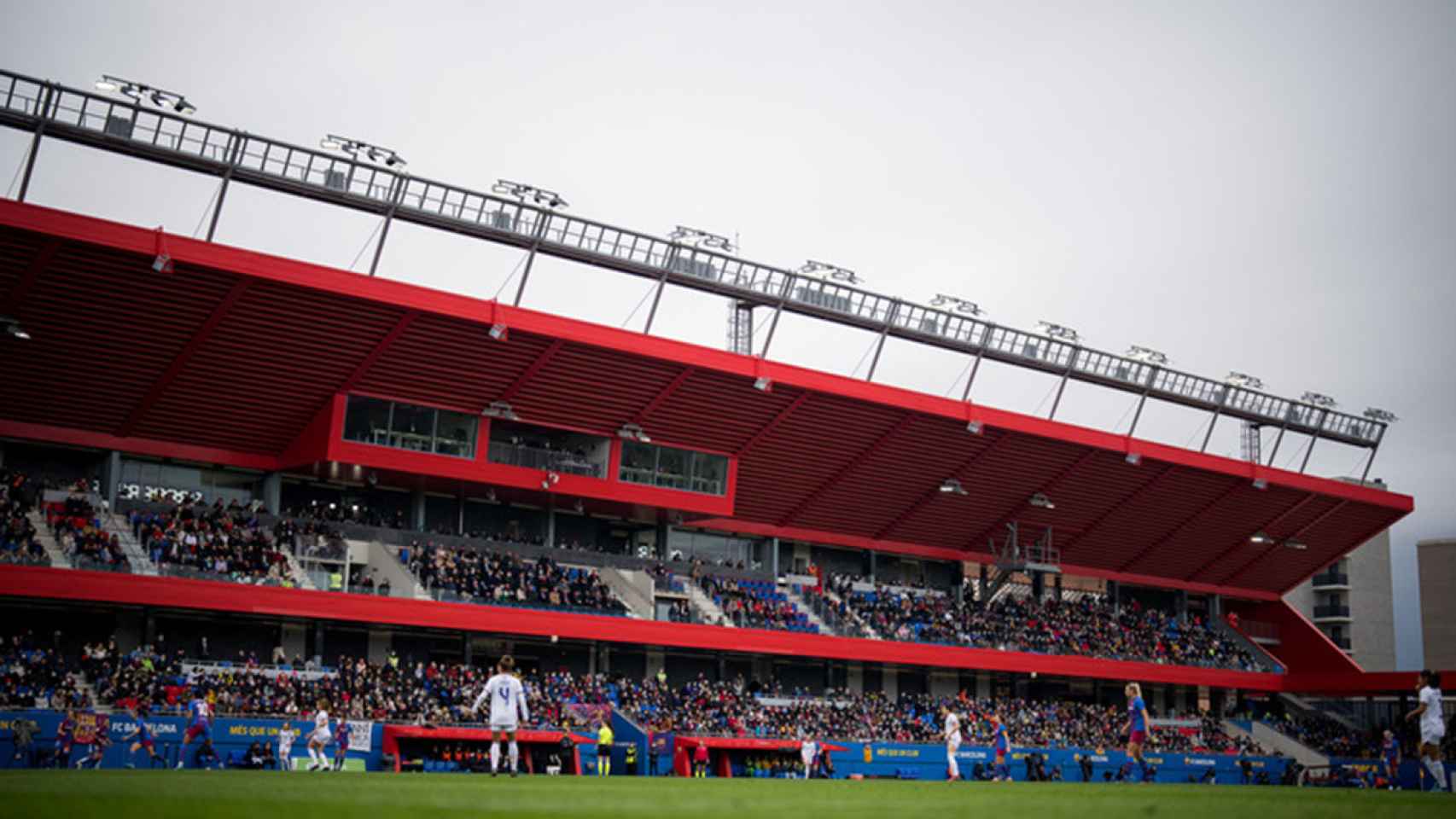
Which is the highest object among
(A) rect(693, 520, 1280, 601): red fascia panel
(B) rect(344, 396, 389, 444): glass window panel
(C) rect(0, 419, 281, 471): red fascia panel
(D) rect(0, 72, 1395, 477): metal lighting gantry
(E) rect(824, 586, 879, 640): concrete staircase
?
(D) rect(0, 72, 1395, 477): metal lighting gantry

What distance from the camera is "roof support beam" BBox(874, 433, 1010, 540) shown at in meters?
63.3

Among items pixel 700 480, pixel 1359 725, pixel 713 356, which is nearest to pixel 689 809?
pixel 713 356

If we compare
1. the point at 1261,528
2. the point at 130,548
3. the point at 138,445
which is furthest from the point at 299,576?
the point at 1261,528

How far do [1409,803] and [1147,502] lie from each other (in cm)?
5348

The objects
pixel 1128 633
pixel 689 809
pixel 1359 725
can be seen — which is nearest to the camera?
pixel 689 809

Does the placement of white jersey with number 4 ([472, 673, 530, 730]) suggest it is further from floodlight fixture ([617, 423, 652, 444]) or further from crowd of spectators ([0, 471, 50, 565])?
floodlight fixture ([617, 423, 652, 444])

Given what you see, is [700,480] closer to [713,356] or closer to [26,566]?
[713,356]

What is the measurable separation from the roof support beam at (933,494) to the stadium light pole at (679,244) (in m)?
15.9

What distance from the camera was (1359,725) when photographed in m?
80.2

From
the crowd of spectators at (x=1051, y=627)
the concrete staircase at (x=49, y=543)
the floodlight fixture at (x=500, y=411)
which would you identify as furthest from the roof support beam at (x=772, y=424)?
the concrete staircase at (x=49, y=543)

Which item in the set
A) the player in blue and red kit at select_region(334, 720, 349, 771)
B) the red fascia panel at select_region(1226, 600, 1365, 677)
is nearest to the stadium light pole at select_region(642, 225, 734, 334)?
the player in blue and red kit at select_region(334, 720, 349, 771)

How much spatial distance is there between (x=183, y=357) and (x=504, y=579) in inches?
551

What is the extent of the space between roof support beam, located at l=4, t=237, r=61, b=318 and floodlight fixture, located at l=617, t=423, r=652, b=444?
859 inches

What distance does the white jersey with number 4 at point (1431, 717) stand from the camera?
86.7 feet
